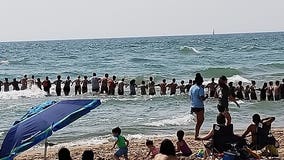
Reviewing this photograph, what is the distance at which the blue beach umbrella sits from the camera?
270 inches

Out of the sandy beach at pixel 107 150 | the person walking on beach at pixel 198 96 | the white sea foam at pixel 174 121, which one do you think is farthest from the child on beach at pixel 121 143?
the white sea foam at pixel 174 121

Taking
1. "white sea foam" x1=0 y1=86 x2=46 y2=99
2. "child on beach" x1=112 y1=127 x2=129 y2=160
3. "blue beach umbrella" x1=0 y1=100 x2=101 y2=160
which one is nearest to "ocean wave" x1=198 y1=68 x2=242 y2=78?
"white sea foam" x1=0 y1=86 x2=46 y2=99

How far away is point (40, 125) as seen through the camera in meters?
7.11

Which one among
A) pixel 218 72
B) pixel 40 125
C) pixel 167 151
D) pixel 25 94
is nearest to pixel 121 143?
pixel 40 125

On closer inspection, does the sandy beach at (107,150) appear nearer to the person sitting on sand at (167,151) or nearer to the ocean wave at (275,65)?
the person sitting on sand at (167,151)

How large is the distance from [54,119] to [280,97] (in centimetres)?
1676

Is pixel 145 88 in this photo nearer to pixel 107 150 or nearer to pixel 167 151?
pixel 107 150

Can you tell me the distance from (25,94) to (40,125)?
20274 mm

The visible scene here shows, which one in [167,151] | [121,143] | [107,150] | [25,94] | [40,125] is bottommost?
[107,150]

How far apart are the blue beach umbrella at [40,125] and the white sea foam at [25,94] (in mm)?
19128

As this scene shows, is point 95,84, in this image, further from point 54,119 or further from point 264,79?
point 54,119

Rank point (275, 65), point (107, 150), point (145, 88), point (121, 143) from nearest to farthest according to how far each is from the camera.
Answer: point (121, 143) < point (107, 150) < point (145, 88) < point (275, 65)

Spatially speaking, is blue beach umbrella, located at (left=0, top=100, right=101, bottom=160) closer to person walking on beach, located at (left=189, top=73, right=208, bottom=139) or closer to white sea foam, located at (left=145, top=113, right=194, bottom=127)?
person walking on beach, located at (left=189, top=73, right=208, bottom=139)

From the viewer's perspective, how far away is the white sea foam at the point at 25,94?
2638 cm
